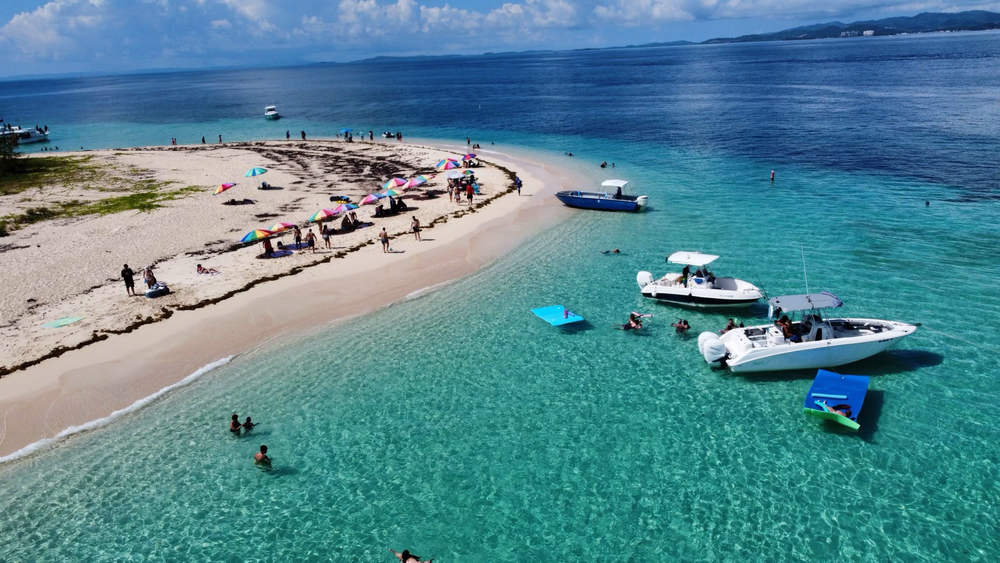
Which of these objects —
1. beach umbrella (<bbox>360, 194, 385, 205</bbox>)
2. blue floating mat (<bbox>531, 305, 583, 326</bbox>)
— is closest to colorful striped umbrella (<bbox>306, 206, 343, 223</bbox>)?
beach umbrella (<bbox>360, 194, 385, 205</bbox>)

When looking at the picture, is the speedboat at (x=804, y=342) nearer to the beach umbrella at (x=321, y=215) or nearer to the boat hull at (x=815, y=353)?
the boat hull at (x=815, y=353)

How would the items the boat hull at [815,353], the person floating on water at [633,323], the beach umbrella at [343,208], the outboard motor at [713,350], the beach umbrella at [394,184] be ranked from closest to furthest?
1. the boat hull at [815,353]
2. the outboard motor at [713,350]
3. the person floating on water at [633,323]
4. the beach umbrella at [343,208]
5. the beach umbrella at [394,184]

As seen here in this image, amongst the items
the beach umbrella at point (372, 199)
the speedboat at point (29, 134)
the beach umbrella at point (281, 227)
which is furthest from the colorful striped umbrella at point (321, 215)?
the speedboat at point (29, 134)

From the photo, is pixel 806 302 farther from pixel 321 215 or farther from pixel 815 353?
pixel 321 215

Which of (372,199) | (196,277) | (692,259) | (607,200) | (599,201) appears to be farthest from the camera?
(372,199)

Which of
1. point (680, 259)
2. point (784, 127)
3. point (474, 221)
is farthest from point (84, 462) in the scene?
point (784, 127)

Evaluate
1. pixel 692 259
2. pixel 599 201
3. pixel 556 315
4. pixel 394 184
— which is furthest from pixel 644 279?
pixel 394 184

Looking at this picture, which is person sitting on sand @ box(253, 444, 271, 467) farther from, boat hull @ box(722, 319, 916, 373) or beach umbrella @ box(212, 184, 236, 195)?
beach umbrella @ box(212, 184, 236, 195)
